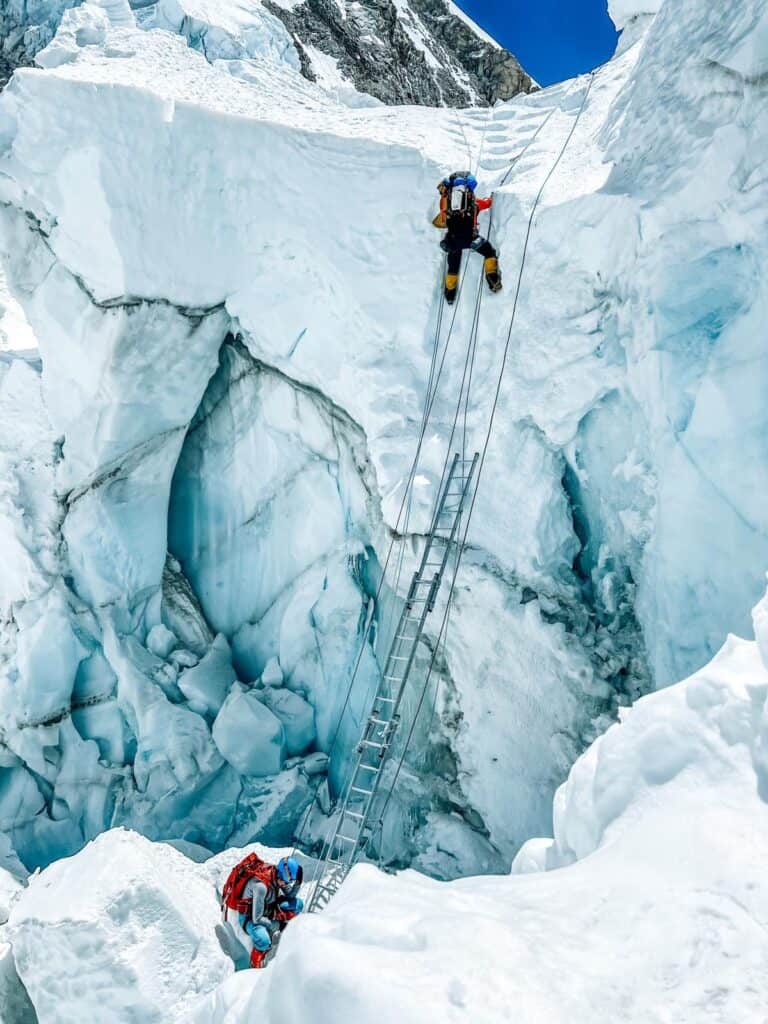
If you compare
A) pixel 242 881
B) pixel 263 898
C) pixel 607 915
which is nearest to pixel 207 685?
pixel 242 881

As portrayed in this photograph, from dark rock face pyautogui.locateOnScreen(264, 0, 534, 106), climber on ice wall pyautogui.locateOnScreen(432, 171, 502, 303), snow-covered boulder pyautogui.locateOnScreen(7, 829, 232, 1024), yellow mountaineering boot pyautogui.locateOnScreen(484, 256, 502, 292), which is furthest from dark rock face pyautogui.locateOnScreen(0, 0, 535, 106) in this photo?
snow-covered boulder pyautogui.locateOnScreen(7, 829, 232, 1024)

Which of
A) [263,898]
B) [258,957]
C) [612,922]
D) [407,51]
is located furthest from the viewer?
[407,51]

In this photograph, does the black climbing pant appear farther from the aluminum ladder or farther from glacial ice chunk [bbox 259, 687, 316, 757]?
glacial ice chunk [bbox 259, 687, 316, 757]

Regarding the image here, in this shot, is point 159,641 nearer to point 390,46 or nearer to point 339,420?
point 339,420

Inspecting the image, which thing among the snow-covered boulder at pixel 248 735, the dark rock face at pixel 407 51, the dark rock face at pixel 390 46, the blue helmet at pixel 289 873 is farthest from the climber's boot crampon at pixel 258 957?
the dark rock face at pixel 407 51

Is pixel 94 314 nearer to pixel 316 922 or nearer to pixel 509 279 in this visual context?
pixel 509 279

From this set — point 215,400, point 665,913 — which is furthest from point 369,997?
point 215,400

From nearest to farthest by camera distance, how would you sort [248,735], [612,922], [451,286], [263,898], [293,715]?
[612,922]
[263,898]
[451,286]
[248,735]
[293,715]
